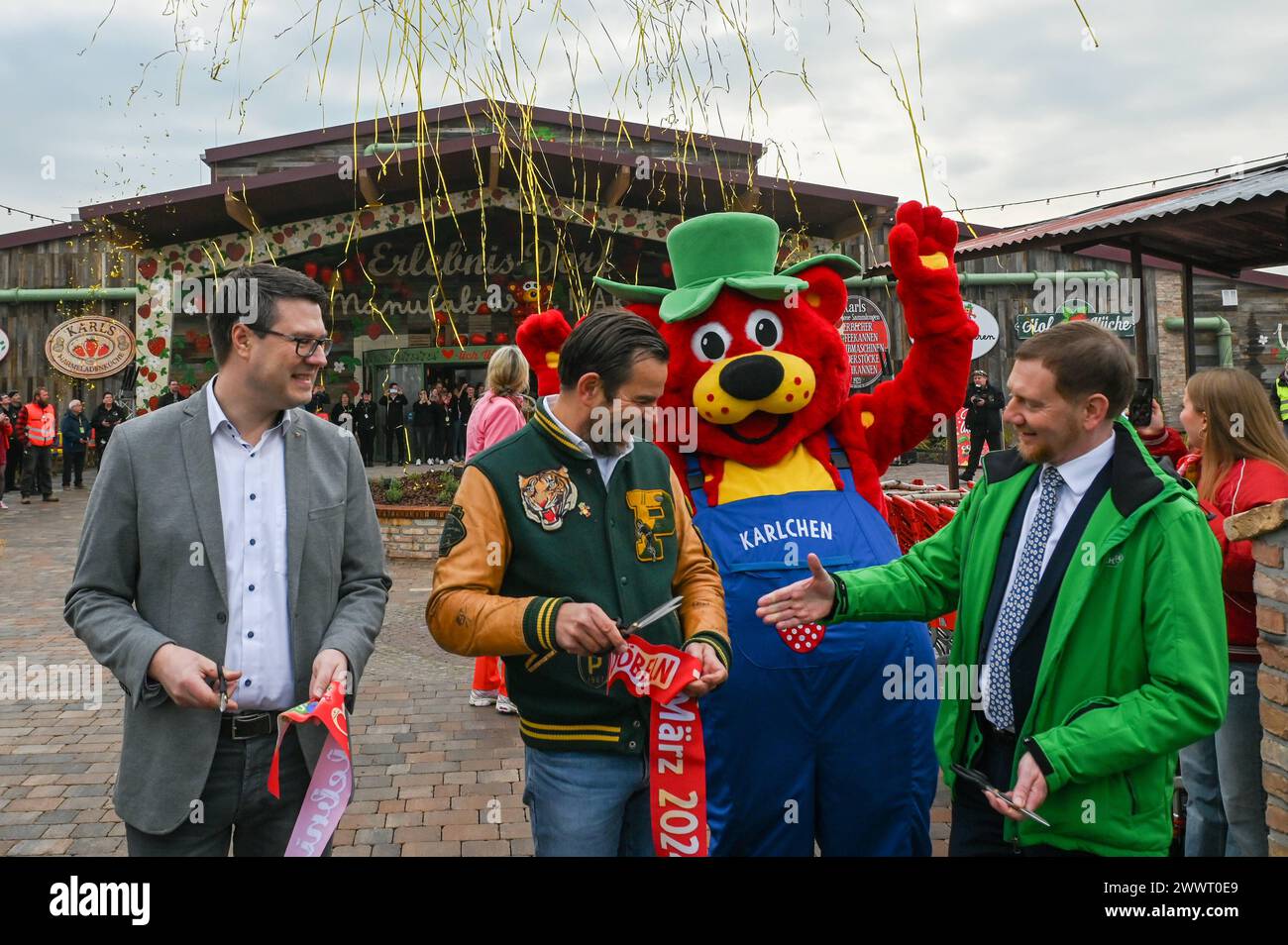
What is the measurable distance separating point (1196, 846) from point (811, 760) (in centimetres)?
146

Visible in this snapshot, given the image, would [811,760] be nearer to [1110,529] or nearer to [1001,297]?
[1110,529]

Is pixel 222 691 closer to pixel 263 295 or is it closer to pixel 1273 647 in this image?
pixel 263 295

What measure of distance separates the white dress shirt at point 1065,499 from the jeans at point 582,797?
36.0 inches

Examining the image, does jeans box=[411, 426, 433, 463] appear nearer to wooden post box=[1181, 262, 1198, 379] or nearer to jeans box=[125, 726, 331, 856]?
wooden post box=[1181, 262, 1198, 379]

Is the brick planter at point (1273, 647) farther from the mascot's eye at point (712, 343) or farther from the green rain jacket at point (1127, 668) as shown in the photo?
the mascot's eye at point (712, 343)

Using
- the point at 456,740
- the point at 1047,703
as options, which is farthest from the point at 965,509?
the point at 456,740

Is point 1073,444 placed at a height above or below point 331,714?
above

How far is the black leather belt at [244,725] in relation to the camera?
2.19 metres

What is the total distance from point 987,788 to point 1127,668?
1.36 ft

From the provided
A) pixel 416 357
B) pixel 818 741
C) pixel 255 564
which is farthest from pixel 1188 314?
pixel 416 357

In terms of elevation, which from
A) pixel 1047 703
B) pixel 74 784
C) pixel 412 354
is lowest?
pixel 74 784

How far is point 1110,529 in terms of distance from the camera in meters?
2.10

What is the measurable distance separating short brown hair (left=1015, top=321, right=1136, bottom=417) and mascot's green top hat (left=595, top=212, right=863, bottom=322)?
1.29m
